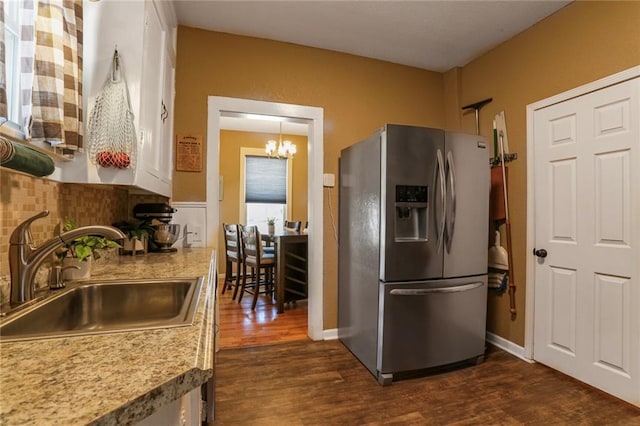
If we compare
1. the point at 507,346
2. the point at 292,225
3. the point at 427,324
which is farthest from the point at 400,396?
the point at 292,225

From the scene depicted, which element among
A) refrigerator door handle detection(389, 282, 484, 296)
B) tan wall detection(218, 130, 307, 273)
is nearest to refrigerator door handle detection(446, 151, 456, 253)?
refrigerator door handle detection(389, 282, 484, 296)

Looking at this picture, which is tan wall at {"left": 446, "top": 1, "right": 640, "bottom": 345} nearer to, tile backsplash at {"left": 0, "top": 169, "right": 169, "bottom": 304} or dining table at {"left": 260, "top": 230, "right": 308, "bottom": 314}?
dining table at {"left": 260, "top": 230, "right": 308, "bottom": 314}

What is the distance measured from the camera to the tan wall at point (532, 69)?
1.95 m

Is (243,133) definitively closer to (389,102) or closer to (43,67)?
(389,102)

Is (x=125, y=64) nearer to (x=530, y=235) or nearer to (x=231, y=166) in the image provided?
(x=530, y=235)

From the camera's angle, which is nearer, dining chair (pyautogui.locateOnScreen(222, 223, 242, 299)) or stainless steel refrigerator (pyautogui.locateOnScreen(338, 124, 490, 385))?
stainless steel refrigerator (pyautogui.locateOnScreen(338, 124, 490, 385))

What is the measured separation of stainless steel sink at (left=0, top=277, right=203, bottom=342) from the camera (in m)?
0.99

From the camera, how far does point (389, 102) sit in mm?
3139

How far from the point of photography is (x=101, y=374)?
Result: 0.55 m

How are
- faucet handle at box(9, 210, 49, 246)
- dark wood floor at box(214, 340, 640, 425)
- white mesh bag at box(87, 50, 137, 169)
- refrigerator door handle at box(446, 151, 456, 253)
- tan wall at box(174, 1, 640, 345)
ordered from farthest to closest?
refrigerator door handle at box(446, 151, 456, 253) → tan wall at box(174, 1, 640, 345) → dark wood floor at box(214, 340, 640, 425) → white mesh bag at box(87, 50, 137, 169) → faucet handle at box(9, 210, 49, 246)

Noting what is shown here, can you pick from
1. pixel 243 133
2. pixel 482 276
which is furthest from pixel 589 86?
pixel 243 133

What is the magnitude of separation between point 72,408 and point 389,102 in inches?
126

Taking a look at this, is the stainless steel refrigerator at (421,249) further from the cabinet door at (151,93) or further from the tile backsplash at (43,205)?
the tile backsplash at (43,205)

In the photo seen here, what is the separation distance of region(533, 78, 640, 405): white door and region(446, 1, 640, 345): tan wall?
0.14m
